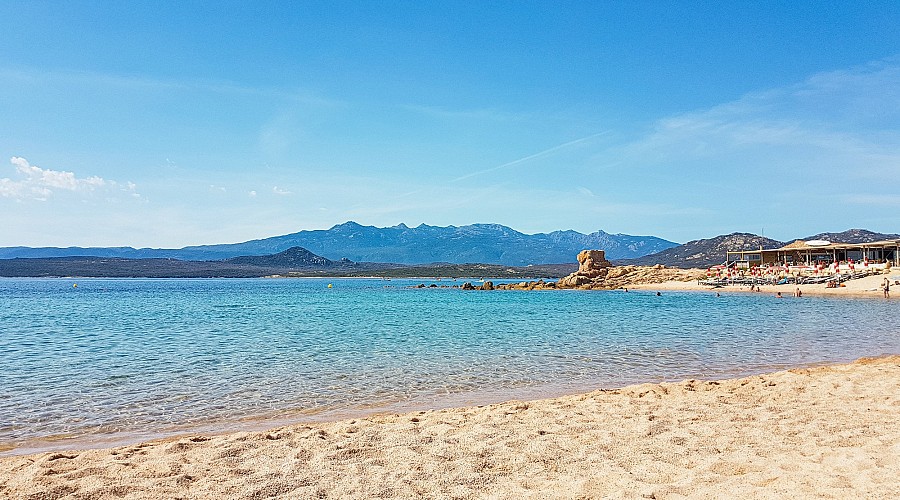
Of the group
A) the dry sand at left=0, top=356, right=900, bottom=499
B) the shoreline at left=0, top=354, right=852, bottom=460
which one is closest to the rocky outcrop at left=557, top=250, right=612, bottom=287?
the shoreline at left=0, top=354, right=852, bottom=460

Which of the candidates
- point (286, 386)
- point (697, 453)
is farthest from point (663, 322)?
point (697, 453)

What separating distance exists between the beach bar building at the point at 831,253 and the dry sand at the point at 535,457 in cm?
7613

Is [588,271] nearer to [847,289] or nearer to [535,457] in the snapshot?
[847,289]

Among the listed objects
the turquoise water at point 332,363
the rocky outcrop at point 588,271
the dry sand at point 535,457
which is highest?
the rocky outcrop at point 588,271

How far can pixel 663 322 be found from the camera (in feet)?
104

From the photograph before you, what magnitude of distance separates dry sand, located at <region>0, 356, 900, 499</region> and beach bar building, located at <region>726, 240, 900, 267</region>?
76.1 meters

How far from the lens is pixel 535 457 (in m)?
6.93

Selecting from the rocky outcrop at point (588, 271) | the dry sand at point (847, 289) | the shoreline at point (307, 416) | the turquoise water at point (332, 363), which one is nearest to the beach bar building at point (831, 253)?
the dry sand at point (847, 289)

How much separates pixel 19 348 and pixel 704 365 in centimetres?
2335

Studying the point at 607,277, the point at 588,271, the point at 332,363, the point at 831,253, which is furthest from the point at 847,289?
the point at 332,363

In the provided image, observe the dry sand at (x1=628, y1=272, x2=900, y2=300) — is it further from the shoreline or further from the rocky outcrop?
the shoreline

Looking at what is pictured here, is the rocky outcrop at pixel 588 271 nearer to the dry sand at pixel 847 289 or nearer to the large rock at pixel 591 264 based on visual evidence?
the large rock at pixel 591 264

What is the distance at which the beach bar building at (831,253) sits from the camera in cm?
7426

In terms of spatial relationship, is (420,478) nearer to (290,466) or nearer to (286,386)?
(290,466)
